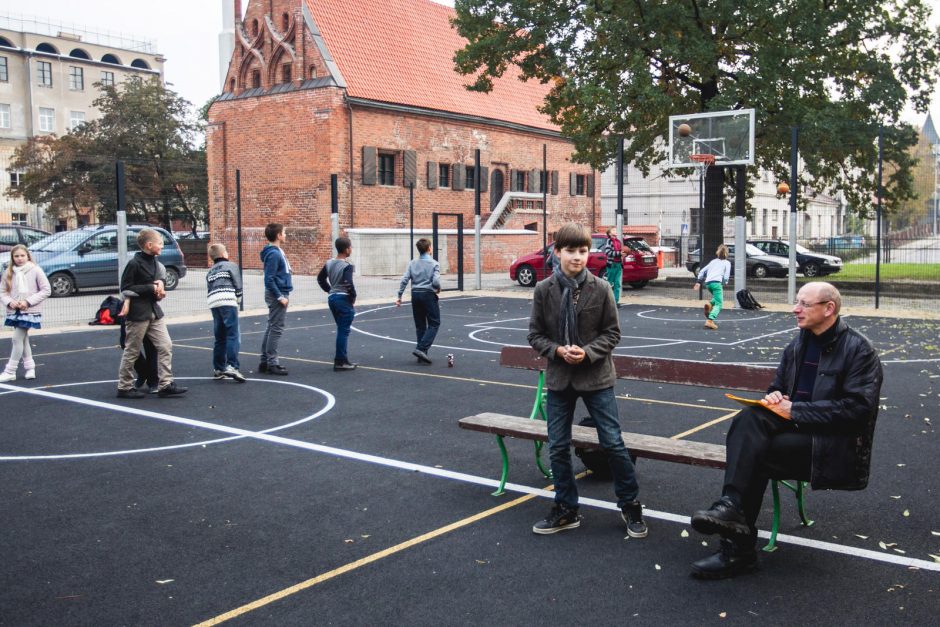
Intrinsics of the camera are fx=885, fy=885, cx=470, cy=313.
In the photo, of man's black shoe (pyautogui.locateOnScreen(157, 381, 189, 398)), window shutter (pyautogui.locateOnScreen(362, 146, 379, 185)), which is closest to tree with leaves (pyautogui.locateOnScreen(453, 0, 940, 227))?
window shutter (pyautogui.locateOnScreen(362, 146, 379, 185))

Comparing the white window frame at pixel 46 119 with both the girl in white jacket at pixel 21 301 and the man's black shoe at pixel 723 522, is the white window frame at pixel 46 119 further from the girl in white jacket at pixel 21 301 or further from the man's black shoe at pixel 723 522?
the man's black shoe at pixel 723 522

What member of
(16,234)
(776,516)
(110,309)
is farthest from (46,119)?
(776,516)

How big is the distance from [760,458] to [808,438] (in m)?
0.30

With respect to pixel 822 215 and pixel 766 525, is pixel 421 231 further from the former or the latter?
pixel 766 525

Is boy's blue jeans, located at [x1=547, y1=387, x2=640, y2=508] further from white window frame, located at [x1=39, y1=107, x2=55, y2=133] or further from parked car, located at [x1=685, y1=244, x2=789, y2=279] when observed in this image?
white window frame, located at [x1=39, y1=107, x2=55, y2=133]

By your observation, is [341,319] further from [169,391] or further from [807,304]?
[807,304]

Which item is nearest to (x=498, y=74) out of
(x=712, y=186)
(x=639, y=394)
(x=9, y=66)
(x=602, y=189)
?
(x=712, y=186)

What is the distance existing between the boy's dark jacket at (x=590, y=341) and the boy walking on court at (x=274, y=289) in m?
6.45

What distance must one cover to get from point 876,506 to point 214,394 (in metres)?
7.14

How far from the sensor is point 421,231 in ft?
121

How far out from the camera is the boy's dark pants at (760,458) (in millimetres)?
4770

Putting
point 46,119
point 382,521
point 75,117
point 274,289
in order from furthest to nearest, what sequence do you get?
point 75,117, point 46,119, point 274,289, point 382,521

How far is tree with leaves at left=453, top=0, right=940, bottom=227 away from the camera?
76.9ft

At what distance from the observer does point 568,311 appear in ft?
17.7
